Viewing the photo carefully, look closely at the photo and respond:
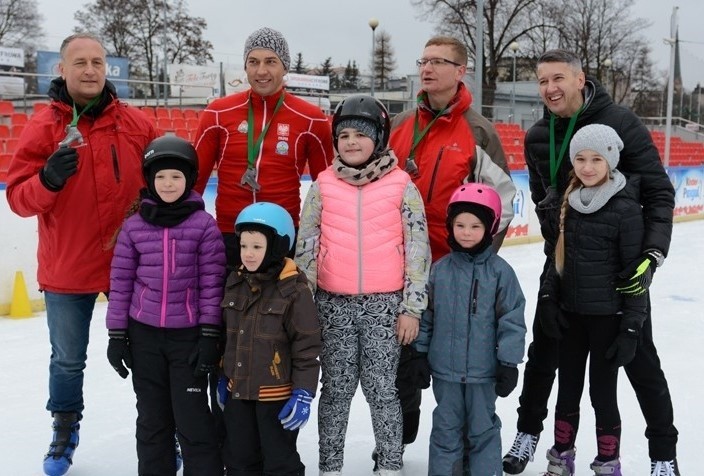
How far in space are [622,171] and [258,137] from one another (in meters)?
1.48

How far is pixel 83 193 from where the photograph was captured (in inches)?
110

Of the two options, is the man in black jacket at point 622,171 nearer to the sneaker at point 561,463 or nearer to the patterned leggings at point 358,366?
the sneaker at point 561,463

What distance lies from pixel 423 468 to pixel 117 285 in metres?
1.55

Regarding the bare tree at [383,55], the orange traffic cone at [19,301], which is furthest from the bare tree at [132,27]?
the orange traffic cone at [19,301]

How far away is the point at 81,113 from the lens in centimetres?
278

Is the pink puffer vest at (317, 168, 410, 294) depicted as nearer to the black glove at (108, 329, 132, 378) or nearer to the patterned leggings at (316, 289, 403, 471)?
the patterned leggings at (316, 289, 403, 471)

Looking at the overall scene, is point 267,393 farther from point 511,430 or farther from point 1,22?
point 1,22

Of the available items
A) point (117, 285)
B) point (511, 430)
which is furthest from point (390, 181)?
point (511, 430)

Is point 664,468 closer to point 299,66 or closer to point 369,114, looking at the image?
point 369,114

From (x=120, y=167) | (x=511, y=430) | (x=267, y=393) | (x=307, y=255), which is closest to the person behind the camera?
(x=267, y=393)

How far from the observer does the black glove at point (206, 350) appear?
2.52 meters

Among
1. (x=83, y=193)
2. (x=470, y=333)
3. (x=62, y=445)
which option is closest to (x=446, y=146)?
(x=470, y=333)

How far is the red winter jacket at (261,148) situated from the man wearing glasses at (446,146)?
0.45 m

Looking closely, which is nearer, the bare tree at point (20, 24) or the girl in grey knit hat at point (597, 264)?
the girl in grey knit hat at point (597, 264)
